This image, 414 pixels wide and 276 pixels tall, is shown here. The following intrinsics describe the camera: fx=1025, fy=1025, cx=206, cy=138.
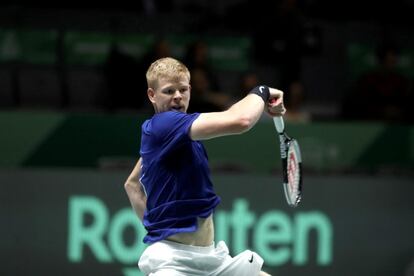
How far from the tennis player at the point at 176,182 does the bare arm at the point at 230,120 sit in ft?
0.11

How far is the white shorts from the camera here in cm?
481

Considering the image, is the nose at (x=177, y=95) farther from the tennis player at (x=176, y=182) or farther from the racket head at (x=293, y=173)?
the racket head at (x=293, y=173)

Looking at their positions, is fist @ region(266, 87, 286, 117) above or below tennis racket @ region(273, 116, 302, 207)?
above

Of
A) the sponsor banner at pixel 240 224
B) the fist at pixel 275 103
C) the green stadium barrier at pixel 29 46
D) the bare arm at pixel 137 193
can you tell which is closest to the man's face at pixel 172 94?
the fist at pixel 275 103

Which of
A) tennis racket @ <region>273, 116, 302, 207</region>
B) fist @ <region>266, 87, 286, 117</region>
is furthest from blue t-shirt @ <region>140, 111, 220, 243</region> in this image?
tennis racket @ <region>273, 116, 302, 207</region>

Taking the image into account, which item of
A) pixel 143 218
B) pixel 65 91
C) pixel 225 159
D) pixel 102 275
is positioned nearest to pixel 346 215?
pixel 225 159

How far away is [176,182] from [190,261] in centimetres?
38

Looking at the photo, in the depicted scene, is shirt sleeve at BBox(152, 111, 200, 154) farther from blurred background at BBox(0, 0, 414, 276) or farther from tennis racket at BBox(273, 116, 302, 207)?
blurred background at BBox(0, 0, 414, 276)

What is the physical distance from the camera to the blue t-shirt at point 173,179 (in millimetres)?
4766

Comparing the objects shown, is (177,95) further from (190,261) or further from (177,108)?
(190,261)

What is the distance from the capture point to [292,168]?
5426 millimetres

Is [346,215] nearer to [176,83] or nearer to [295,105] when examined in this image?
[295,105]

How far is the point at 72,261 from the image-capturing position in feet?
29.3

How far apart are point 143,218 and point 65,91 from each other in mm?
5642
